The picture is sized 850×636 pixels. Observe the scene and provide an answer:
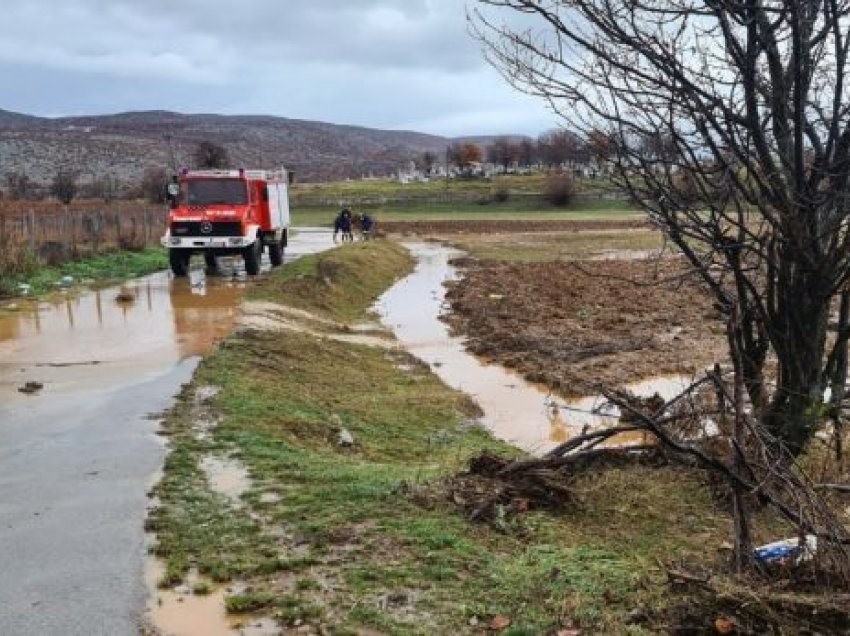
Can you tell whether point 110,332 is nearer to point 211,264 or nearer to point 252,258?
point 252,258

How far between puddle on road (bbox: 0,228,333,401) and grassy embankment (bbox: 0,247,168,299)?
2.76 feet

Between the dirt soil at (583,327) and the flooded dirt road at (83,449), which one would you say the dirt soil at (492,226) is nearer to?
the dirt soil at (583,327)

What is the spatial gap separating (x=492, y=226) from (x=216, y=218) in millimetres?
43268

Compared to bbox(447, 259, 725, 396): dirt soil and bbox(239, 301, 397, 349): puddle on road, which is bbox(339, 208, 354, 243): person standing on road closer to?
bbox(447, 259, 725, 396): dirt soil

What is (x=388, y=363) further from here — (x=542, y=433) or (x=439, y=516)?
(x=439, y=516)

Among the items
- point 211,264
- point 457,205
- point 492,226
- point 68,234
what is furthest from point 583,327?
point 457,205

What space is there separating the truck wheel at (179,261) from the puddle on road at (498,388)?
551cm

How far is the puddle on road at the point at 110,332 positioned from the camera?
12164mm

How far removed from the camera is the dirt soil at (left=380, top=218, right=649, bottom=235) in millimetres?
60562

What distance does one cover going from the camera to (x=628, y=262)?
3641 centimetres

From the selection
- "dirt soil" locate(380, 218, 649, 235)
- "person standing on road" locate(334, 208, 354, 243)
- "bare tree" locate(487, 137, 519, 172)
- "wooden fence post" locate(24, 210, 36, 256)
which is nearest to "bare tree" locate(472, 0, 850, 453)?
"wooden fence post" locate(24, 210, 36, 256)

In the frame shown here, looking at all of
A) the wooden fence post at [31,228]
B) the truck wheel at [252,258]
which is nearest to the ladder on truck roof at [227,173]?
the truck wheel at [252,258]

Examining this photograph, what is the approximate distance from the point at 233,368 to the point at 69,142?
15001 centimetres

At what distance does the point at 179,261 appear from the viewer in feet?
81.1
